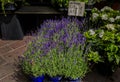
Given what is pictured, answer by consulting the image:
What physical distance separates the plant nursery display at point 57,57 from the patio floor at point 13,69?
15.1 inches

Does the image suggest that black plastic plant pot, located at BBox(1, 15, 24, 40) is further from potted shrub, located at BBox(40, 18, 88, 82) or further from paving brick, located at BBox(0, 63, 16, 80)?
potted shrub, located at BBox(40, 18, 88, 82)

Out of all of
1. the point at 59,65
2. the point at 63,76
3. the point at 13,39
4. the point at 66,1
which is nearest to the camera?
the point at 59,65

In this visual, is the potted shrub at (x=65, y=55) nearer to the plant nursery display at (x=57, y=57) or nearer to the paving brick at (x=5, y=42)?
the plant nursery display at (x=57, y=57)

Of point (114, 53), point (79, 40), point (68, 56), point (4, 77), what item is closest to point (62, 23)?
point (79, 40)

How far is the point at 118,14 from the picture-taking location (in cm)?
284

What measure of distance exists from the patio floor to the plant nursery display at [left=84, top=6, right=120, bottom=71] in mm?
260

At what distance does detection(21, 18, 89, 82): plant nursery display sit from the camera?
2293mm

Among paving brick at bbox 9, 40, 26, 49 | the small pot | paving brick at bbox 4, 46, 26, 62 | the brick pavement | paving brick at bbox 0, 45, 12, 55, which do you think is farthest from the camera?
paving brick at bbox 9, 40, 26, 49

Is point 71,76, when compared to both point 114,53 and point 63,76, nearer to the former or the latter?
point 63,76

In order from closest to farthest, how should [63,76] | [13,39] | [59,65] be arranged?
1. [59,65]
2. [63,76]
3. [13,39]

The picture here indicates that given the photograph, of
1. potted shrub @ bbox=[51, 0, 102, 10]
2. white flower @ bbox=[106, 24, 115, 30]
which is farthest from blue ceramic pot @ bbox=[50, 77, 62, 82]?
potted shrub @ bbox=[51, 0, 102, 10]

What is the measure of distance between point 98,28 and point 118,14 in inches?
13.5

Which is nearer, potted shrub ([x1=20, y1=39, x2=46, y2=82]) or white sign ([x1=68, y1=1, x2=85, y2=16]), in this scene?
potted shrub ([x1=20, y1=39, x2=46, y2=82])

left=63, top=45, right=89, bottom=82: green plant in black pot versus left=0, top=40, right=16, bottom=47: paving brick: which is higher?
left=63, top=45, right=89, bottom=82: green plant in black pot
